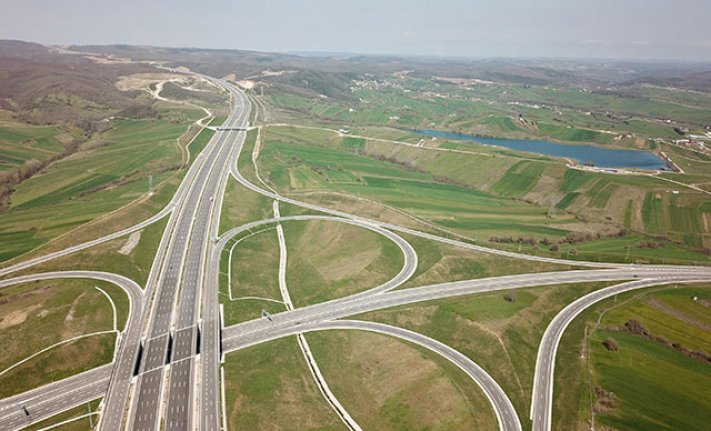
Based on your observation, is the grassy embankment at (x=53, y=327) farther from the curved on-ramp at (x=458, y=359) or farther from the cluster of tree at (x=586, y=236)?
the cluster of tree at (x=586, y=236)

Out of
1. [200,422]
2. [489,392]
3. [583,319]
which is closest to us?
[200,422]

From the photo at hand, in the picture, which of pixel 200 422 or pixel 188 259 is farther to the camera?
pixel 188 259

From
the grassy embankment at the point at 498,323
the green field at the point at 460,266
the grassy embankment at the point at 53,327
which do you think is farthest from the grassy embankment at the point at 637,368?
the grassy embankment at the point at 53,327

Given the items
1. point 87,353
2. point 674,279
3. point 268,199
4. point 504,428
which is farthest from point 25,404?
point 674,279

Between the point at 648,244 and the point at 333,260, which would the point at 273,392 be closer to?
the point at 333,260

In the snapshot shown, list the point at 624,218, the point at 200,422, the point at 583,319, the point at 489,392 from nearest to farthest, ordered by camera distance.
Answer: the point at 200,422 → the point at 489,392 → the point at 583,319 → the point at 624,218

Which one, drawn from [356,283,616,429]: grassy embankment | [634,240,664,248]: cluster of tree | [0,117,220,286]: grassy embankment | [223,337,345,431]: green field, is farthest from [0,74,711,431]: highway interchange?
[634,240,664,248]: cluster of tree

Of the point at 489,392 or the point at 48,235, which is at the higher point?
the point at 48,235

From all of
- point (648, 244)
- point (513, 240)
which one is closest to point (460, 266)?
point (513, 240)

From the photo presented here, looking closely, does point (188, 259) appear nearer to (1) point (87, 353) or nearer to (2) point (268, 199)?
(1) point (87, 353)
